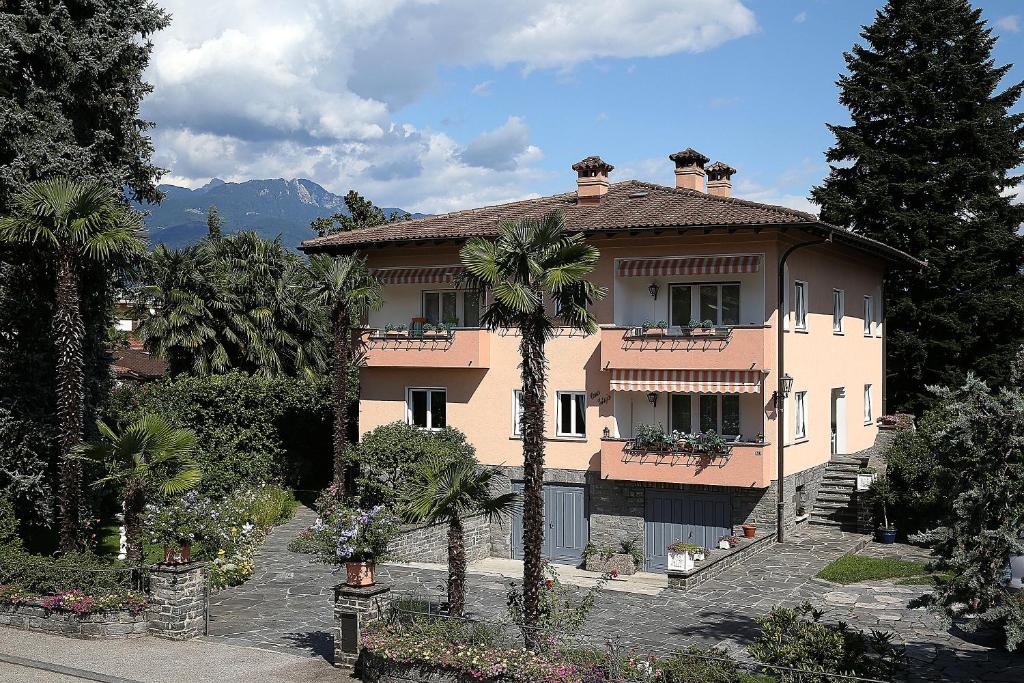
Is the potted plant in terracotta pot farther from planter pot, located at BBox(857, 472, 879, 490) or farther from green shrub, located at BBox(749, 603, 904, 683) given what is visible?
planter pot, located at BBox(857, 472, 879, 490)

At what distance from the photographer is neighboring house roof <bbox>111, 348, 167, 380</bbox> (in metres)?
57.0

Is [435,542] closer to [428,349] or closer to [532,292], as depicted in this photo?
[428,349]

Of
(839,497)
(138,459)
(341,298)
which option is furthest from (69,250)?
(839,497)

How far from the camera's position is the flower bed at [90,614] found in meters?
19.5

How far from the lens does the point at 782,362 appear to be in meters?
28.1

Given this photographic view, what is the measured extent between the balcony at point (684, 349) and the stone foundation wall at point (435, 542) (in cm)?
599

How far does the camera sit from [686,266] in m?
28.1

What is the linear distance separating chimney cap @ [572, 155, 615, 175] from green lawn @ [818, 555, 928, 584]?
13.7 m

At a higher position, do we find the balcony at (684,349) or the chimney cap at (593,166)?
the chimney cap at (593,166)

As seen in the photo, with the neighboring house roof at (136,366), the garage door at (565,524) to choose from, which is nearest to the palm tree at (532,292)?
the garage door at (565,524)

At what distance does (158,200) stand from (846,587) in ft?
66.5

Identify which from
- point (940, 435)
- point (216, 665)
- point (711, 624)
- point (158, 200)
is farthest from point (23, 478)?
point (940, 435)

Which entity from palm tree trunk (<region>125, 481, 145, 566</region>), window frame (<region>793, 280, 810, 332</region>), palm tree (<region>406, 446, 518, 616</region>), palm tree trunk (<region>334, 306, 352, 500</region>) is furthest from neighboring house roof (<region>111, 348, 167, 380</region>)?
palm tree (<region>406, 446, 518, 616</region>)

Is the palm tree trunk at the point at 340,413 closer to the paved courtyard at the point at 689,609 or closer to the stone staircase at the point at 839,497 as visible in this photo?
the paved courtyard at the point at 689,609
